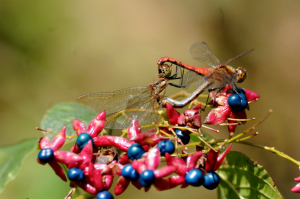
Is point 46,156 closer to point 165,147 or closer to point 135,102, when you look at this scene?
point 165,147

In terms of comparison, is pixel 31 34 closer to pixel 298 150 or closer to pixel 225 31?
pixel 225 31

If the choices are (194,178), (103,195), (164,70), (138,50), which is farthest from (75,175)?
(138,50)

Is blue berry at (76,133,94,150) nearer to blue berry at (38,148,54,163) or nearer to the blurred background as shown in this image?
blue berry at (38,148,54,163)

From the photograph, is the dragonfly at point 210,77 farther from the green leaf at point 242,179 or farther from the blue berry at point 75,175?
the blue berry at point 75,175

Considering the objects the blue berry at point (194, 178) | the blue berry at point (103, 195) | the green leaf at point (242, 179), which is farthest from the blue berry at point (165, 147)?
the green leaf at point (242, 179)

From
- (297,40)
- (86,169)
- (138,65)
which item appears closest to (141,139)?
(86,169)

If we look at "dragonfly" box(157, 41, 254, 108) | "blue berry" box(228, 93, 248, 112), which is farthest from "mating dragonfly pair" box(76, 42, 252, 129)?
"blue berry" box(228, 93, 248, 112)
